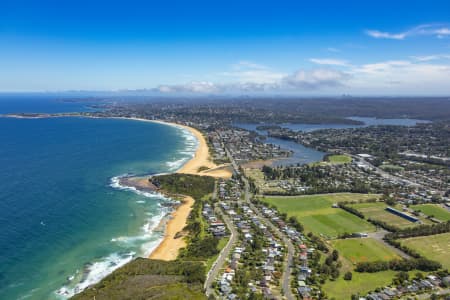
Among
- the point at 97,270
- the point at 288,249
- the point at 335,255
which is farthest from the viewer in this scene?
the point at 288,249

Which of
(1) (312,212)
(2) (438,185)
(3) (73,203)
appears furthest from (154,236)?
(2) (438,185)

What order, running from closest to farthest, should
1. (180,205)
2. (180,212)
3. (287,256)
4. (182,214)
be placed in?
1. (287,256)
2. (182,214)
3. (180,212)
4. (180,205)

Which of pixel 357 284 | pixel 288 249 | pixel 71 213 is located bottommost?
pixel 357 284

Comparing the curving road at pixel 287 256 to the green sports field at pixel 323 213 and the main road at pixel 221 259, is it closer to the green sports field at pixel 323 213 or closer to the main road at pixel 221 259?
the green sports field at pixel 323 213

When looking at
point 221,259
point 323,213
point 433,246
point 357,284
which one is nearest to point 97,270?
point 221,259

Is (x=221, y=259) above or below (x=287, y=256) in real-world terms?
above

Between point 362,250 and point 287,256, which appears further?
point 362,250

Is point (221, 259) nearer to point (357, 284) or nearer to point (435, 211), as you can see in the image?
point (357, 284)
